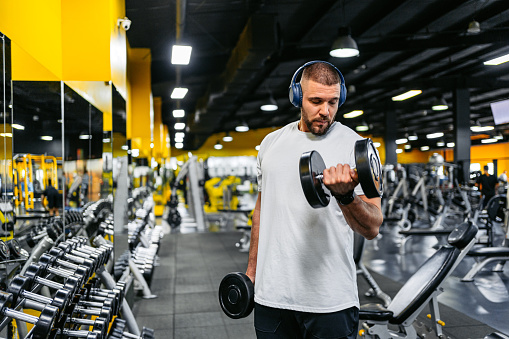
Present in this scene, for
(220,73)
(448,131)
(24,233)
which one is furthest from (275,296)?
(448,131)

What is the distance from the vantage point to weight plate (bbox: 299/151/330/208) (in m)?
1.17

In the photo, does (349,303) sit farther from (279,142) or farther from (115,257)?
(115,257)

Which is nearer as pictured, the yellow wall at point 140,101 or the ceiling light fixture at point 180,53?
the ceiling light fixture at point 180,53

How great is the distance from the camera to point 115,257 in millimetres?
3742

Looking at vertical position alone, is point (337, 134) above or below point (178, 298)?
above

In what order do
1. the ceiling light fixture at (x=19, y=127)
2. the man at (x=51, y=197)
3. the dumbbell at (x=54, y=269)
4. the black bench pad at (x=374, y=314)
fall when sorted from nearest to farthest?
the dumbbell at (x=54, y=269) < the ceiling light fixture at (x=19, y=127) < the black bench pad at (x=374, y=314) < the man at (x=51, y=197)

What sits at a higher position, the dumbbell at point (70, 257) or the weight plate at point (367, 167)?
the weight plate at point (367, 167)

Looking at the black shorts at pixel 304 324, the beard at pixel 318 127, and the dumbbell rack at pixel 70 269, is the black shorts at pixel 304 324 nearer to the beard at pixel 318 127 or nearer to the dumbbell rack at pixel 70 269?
the beard at pixel 318 127

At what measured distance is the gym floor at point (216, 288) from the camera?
139 inches

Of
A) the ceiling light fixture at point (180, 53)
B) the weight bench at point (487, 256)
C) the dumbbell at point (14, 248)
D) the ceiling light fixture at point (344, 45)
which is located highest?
the ceiling light fixture at point (344, 45)

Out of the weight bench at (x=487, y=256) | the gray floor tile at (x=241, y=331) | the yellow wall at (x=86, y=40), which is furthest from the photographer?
the weight bench at (x=487, y=256)

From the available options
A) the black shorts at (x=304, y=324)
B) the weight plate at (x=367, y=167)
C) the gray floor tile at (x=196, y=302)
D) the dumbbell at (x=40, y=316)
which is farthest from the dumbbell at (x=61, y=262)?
the gray floor tile at (x=196, y=302)

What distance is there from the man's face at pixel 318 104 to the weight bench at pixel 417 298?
4.55 feet

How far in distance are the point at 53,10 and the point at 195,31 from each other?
492 centimetres
